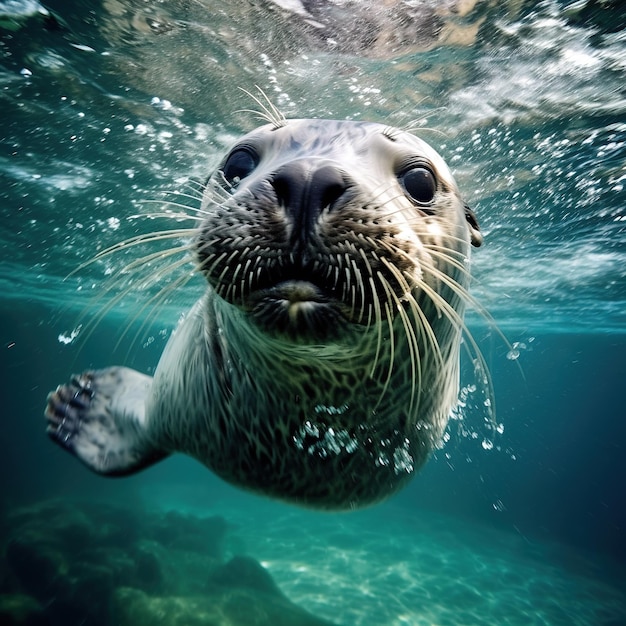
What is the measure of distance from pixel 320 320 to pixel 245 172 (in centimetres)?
90

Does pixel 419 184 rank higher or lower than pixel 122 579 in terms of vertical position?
higher

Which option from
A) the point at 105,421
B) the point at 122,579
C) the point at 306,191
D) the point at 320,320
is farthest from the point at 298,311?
the point at 122,579

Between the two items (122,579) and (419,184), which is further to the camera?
(122,579)

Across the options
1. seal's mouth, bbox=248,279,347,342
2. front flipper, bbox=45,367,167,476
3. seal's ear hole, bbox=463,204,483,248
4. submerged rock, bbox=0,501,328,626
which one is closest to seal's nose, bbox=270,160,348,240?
seal's mouth, bbox=248,279,347,342

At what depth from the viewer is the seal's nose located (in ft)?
4.51

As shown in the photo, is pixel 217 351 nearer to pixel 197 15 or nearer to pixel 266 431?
pixel 266 431

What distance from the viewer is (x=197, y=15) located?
16.2ft

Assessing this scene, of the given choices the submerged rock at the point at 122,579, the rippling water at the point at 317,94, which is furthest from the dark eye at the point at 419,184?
the submerged rock at the point at 122,579

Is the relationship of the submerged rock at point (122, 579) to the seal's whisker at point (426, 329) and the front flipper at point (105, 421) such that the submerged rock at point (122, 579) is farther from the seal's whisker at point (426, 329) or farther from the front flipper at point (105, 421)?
the seal's whisker at point (426, 329)

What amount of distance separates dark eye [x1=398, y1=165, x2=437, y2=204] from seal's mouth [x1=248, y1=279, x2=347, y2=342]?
27.8 inches

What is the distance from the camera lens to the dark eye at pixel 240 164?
201cm

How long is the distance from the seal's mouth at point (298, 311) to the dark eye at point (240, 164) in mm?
764

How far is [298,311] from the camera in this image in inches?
57.4

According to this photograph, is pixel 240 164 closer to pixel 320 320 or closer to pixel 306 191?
pixel 306 191
